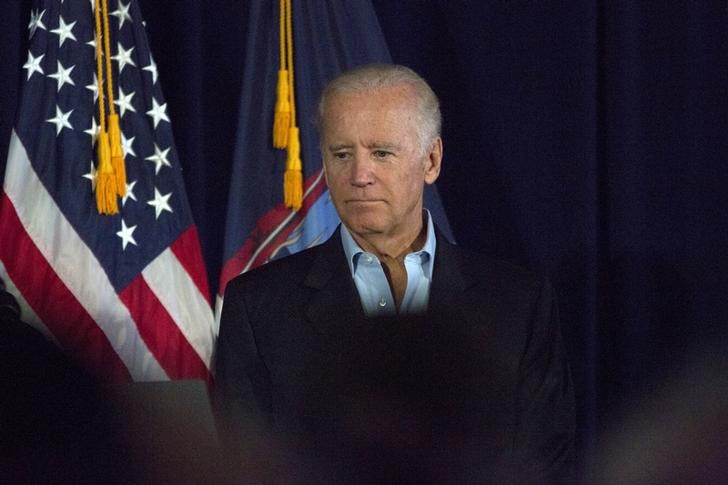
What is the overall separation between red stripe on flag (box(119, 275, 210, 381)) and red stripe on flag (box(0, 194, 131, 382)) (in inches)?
3.9

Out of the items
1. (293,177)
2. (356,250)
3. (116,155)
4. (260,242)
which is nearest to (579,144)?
(293,177)

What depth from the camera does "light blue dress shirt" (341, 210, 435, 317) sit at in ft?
6.14

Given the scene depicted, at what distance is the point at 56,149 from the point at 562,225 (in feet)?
4.53

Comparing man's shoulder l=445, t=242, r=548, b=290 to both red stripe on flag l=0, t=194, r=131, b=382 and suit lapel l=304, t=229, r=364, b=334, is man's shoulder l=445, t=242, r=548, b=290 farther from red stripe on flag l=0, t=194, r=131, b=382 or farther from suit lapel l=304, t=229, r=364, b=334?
red stripe on flag l=0, t=194, r=131, b=382

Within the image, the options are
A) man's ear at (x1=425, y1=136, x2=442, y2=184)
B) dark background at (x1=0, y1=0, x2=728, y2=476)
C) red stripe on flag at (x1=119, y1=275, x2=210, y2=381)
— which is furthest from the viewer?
dark background at (x1=0, y1=0, x2=728, y2=476)

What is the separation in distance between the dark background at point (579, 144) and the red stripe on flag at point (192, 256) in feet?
0.72

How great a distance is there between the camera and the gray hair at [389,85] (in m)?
1.87

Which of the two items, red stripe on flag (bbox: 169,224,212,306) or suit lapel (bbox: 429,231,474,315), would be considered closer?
suit lapel (bbox: 429,231,474,315)

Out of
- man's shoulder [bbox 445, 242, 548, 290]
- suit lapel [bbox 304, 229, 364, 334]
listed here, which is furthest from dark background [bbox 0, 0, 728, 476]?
suit lapel [bbox 304, 229, 364, 334]

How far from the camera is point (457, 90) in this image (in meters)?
2.78

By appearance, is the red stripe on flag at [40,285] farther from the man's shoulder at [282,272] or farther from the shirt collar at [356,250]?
the shirt collar at [356,250]

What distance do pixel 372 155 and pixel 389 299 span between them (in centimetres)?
28

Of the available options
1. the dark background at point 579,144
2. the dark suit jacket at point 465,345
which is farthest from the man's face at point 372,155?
the dark background at point 579,144

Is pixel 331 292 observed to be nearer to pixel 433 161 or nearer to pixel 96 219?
pixel 433 161
